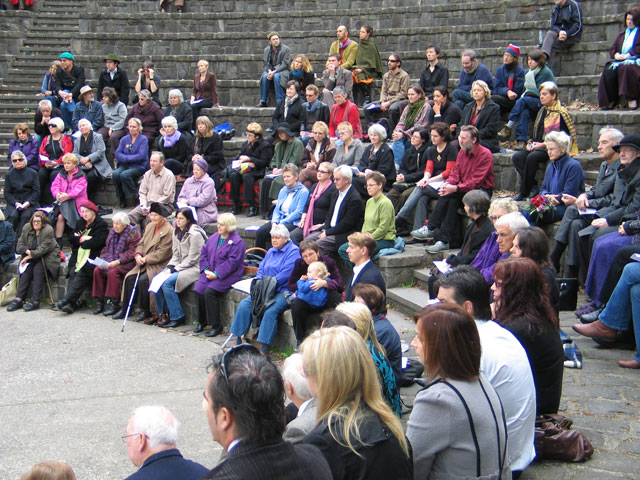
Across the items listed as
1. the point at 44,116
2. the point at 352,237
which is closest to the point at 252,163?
the point at 44,116

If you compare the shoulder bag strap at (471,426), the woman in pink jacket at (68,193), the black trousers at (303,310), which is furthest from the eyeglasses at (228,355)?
the woman in pink jacket at (68,193)

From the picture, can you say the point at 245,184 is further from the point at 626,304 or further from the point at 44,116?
the point at 626,304

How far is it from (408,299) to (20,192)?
6.93 metres

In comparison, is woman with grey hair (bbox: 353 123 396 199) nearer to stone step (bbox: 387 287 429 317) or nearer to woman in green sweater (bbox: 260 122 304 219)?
woman in green sweater (bbox: 260 122 304 219)

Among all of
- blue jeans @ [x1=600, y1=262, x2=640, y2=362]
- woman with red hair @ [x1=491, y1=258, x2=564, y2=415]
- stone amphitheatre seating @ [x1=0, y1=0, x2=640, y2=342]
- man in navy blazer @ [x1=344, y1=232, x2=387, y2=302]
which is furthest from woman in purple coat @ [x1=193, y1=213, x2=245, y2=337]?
woman with red hair @ [x1=491, y1=258, x2=564, y2=415]

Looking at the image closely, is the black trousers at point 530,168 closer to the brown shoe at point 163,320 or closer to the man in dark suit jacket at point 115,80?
the brown shoe at point 163,320

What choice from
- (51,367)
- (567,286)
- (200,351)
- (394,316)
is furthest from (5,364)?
(567,286)

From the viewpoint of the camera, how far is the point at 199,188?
10.8 m

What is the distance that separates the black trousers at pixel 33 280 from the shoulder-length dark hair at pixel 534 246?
7554mm

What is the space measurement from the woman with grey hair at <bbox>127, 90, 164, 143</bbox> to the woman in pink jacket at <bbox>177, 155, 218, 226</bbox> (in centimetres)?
243

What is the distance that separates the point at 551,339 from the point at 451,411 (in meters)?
1.42

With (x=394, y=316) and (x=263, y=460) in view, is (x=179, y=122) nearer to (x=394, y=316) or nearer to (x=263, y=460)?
(x=394, y=316)

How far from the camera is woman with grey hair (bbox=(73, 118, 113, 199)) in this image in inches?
484

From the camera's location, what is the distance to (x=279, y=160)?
1157 centimetres
